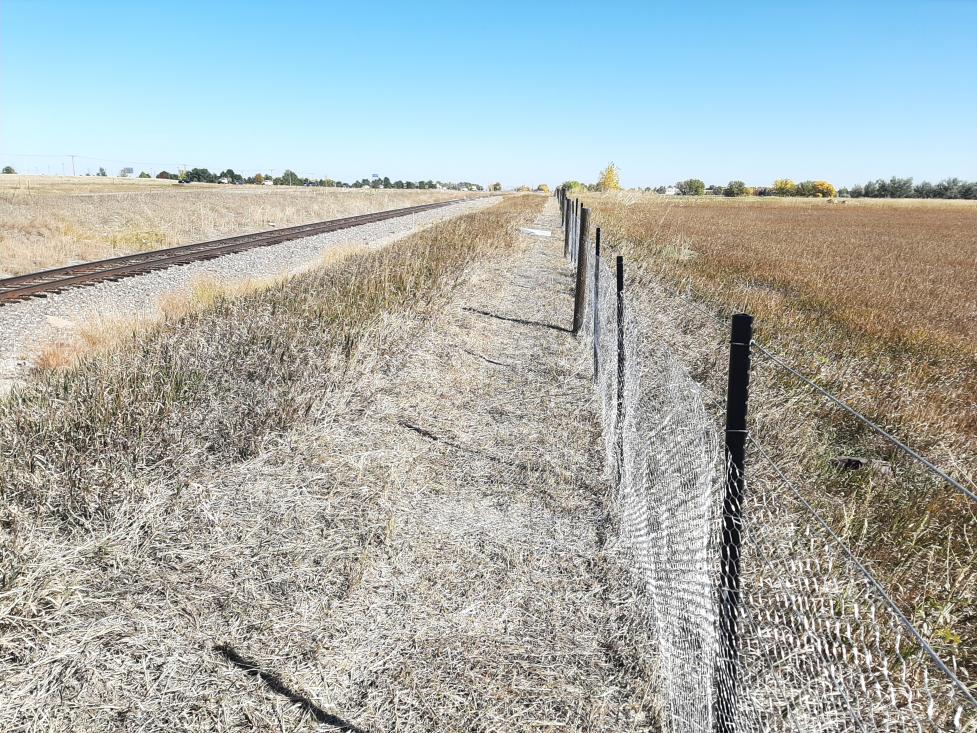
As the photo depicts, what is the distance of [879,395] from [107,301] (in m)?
11.3

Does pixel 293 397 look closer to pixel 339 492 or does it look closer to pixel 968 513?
pixel 339 492

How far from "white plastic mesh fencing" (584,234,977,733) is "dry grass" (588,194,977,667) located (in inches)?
8.0

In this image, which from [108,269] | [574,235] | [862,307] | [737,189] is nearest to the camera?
[862,307]

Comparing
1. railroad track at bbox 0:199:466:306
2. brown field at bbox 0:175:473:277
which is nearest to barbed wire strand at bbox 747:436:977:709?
railroad track at bbox 0:199:466:306

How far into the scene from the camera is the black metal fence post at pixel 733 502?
6.50ft

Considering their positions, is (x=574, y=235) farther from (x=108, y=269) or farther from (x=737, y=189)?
(x=737, y=189)

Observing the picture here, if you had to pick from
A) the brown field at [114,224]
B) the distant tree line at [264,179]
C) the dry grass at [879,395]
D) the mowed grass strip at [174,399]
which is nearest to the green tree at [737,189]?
the distant tree line at [264,179]

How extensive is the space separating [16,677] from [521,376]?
4.92 meters

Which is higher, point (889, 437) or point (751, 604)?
point (889, 437)

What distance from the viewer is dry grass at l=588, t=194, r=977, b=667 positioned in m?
2.78

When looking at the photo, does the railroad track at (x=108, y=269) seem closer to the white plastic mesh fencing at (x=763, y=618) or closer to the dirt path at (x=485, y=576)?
the dirt path at (x=485, y=576)

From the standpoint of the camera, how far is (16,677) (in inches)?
90.3

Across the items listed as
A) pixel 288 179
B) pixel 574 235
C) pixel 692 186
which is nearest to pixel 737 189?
pixel 692 186

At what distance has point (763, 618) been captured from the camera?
2.72 m
